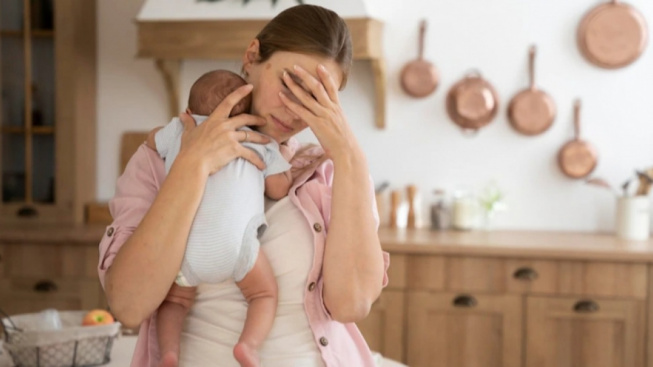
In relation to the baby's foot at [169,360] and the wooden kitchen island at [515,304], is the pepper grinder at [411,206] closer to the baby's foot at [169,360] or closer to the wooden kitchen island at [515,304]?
the wooden kitchen island at [515,304]

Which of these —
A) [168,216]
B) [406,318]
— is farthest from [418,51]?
[168,216]

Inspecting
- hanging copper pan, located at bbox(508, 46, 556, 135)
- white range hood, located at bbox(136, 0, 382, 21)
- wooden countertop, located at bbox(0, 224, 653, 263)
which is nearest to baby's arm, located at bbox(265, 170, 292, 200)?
wooden countertop, located at bbox(0, 224, 653, 263)

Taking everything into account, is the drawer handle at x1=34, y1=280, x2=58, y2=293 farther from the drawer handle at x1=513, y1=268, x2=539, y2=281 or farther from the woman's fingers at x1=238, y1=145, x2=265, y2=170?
the woman's fingers at x1=238, y1=145, x2=265, y2=170

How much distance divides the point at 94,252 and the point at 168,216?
8.32ft

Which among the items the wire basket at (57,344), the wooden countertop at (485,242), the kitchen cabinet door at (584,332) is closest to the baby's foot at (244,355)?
the wire basket at (57,344)

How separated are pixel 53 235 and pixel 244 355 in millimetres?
2605

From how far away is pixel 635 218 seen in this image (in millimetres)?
3814

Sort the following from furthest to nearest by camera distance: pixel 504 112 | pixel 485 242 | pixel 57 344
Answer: pixel 504 112 < pixel 485 242 < pixel 57 344

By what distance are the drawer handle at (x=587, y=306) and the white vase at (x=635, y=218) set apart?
0.45 m

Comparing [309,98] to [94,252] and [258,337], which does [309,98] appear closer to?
[258,337]

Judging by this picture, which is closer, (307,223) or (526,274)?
(307,223)

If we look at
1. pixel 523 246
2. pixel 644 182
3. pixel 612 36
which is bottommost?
pixel 523 246

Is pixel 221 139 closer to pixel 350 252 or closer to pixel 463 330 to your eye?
pixel 350 252

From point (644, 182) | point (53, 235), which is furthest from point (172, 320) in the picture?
point (644, 182)
